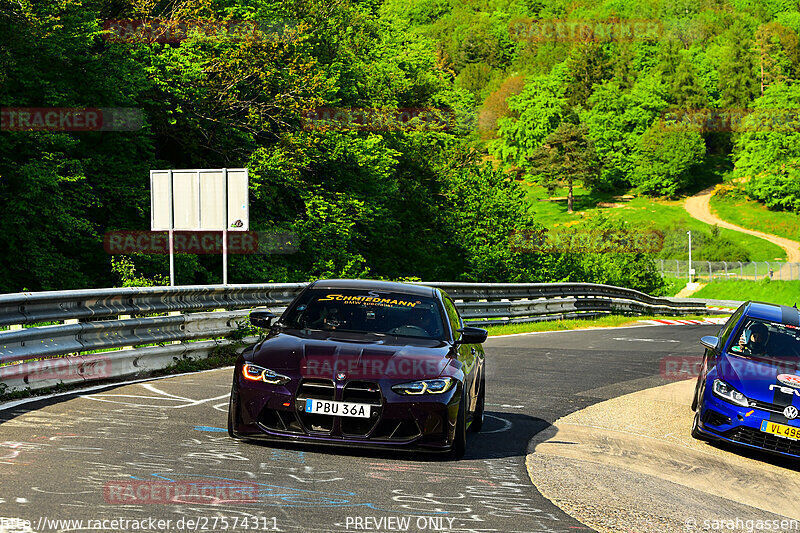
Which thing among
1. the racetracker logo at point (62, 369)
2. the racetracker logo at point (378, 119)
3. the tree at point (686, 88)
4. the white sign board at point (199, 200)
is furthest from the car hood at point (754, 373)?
the tree at point (686, 88)

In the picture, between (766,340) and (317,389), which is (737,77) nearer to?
(766,340)

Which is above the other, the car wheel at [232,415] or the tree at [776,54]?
the tree at [776,54]

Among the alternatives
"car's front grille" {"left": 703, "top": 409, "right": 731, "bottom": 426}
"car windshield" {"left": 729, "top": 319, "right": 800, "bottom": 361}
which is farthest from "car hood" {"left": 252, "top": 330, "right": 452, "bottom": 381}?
"car windshield" {"left": 729, "top": 319, "right": 800, "bottom": 361}

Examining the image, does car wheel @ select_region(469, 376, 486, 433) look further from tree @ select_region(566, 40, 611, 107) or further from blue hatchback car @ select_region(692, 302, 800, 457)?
tree @ select_region(566, 40, 611, 107)

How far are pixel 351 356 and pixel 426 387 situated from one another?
2.03 feet

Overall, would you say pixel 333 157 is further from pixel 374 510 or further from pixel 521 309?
pixel 374 510

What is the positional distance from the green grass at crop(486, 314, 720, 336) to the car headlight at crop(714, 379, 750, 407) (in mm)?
13508

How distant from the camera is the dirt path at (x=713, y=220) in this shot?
111750mm

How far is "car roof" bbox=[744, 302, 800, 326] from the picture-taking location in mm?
10664

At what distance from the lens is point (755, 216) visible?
12719 cm

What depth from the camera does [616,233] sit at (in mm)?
93438

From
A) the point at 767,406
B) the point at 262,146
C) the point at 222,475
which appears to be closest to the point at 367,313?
the point at 222,475

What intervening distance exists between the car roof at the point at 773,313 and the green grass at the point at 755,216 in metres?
116

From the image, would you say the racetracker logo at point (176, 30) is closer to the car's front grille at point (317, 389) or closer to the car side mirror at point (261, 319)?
the car side mirror at point (261, 319)
